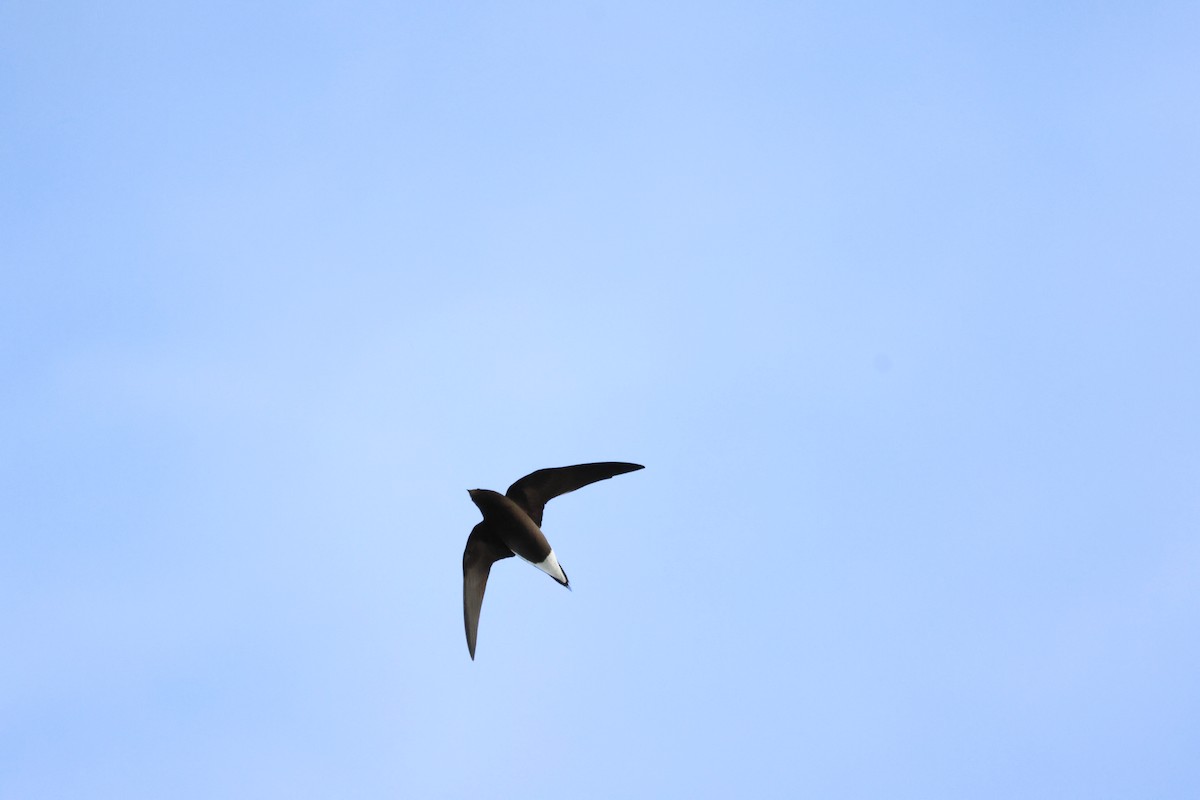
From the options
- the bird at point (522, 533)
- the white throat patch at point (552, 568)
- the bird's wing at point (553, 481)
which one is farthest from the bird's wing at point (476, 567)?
the bird's wing at point (553, 481)

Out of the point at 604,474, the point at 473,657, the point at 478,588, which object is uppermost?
the point at 604,474

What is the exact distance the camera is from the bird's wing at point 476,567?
2331 centimetres

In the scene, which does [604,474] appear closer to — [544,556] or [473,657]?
[544,556]

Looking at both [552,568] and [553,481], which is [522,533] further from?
[553,481]

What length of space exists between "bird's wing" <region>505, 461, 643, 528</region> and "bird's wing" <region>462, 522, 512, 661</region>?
0.95 metres

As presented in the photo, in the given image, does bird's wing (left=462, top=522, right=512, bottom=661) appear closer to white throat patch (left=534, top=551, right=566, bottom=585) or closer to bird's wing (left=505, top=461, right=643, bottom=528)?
white throat patch (left=534, top=551, right=566, bottom=585)

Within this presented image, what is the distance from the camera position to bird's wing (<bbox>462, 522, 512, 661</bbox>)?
2331 cm

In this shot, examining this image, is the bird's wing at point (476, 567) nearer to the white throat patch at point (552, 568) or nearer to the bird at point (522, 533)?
the bird at point (522, 533)

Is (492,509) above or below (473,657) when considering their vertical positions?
above

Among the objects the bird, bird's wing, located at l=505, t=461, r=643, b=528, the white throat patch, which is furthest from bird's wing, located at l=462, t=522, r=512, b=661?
bird's wing, located at l=505, t=461, r=643, b=528

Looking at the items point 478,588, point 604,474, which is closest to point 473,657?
point 478,588

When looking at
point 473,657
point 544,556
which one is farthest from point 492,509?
point 473,657

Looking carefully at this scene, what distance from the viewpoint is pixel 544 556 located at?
2325cm

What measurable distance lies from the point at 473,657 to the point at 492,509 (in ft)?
9.49
